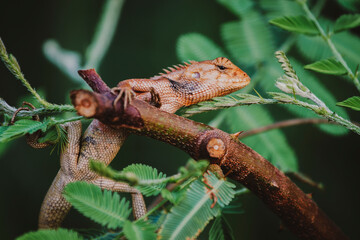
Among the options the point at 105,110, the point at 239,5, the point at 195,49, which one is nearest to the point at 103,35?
the point at 195,49

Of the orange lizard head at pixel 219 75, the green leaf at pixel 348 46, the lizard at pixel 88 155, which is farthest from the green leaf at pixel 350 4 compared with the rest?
the lizard at pixel 88 155

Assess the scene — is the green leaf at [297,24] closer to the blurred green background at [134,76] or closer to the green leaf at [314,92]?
the green leaf at [314,92]

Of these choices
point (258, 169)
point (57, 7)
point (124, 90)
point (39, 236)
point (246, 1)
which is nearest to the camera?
point (39, 236)

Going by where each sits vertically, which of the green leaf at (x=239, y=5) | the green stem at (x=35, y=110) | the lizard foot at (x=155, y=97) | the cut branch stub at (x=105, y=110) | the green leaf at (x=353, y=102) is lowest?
the green stem at (x=35, y=110)

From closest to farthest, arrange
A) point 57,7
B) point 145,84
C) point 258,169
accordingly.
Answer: point 258,169 → point 145,84 → point 57,7

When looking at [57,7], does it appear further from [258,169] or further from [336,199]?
[336,199]

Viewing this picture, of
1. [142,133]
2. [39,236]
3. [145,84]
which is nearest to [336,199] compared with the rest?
[145,84]

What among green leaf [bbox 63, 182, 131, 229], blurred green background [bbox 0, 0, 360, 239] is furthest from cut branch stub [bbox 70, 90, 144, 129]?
blurred green background [bbox 0, 0, 360, 239]
